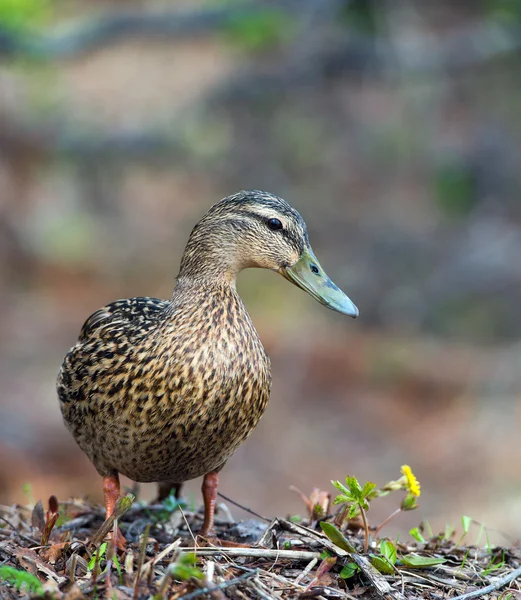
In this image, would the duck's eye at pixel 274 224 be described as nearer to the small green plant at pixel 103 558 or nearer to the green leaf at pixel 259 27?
the small green plant at pixel 103 558

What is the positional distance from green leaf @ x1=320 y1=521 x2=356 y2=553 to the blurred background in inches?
184

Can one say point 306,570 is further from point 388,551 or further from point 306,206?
point 306,206

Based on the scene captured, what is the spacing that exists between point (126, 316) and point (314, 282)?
2.91ft

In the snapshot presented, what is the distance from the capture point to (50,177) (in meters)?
13.6

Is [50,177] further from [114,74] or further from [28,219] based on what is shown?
[114,74]

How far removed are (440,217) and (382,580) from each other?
38.6 ft

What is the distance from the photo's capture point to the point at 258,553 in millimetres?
3326

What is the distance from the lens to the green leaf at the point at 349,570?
332 centimetres

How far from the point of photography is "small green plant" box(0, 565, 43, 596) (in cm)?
281

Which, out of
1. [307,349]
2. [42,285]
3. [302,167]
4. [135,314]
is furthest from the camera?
[302,167]

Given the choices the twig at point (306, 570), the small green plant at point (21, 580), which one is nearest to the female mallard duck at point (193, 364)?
the twig at point (306, 570)

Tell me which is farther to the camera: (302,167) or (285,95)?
(302,167)

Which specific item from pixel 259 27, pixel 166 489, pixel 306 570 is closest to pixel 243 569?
pixel 306 570

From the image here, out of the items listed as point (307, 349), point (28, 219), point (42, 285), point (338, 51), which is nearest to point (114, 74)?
point (28, 219)
